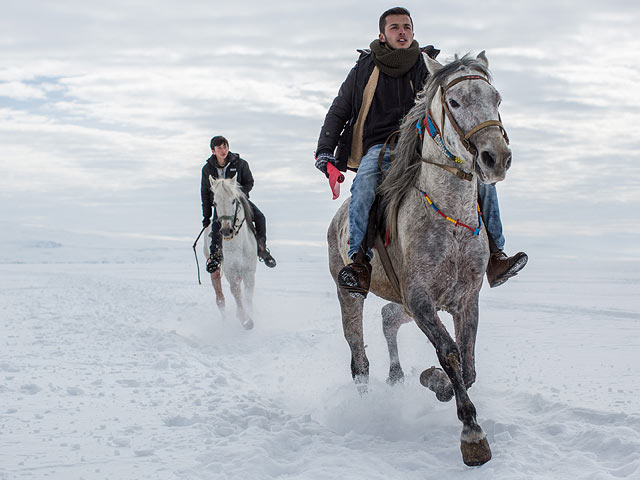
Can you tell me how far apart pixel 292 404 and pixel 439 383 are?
1.83m

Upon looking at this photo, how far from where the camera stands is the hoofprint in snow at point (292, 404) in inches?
159

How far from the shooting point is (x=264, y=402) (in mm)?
5891

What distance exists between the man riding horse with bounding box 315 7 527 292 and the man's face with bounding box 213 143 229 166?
6.18 metres

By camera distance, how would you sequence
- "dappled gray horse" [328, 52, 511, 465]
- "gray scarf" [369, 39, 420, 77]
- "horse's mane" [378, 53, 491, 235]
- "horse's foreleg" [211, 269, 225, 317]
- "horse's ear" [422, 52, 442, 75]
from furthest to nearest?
"horse's foreleg" [211, 269, 225, 317] < "gray scarf" [369, 39, 420, 77] < "horse's mane" [378, 53, 491, 235] < "horse's ear" [422, 52, 442, 75] < "dappled gray horse" [328, 52, 511, 465]

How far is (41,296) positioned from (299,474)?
15.1m

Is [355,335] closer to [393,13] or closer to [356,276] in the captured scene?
[356,276]

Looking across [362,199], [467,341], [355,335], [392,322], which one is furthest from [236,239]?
[467,341]

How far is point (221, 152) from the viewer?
465 inches

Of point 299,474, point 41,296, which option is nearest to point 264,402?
point 299,474

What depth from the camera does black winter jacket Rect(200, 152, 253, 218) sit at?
39.2ft

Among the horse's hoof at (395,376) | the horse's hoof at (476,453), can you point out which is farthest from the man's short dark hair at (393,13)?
the horse's hoof at (476,453)

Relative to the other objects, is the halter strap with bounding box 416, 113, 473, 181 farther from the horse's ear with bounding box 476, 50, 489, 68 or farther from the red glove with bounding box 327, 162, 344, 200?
the red glove with bounding box 327, 162, 344, 200

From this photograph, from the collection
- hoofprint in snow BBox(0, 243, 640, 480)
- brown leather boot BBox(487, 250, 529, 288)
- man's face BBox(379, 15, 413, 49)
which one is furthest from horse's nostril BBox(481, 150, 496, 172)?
man's face BBox(379, 15, 413, 49)

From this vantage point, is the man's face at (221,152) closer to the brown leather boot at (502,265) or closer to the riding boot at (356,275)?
the riding boot at (356,275)
